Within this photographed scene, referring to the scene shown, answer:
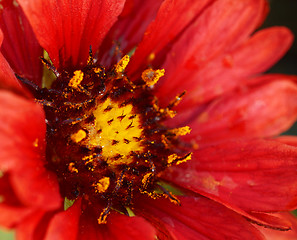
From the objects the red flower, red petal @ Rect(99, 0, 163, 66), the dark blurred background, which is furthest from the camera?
the dark blurred background

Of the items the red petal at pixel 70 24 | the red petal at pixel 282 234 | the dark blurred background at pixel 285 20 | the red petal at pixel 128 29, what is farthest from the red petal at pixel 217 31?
the dark blurred background at pixel 285 20

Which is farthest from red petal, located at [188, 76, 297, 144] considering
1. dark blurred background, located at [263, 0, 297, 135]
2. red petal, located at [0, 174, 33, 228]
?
dark blurred background, located at [263, 0, 297, 135]

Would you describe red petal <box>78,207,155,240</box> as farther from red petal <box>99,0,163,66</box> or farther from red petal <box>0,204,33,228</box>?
red petal <box>99,0,163,66</box>

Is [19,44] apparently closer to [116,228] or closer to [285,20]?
[116,228]

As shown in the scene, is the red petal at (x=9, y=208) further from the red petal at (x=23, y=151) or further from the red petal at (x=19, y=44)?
the red petal at (x=19, y=44)

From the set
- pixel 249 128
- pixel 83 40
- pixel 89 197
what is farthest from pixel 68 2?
pixel 249 128

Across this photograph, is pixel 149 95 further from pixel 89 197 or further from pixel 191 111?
pixel 89 197

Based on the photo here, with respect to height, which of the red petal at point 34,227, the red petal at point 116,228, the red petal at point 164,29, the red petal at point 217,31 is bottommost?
the red petal at point 116,228
